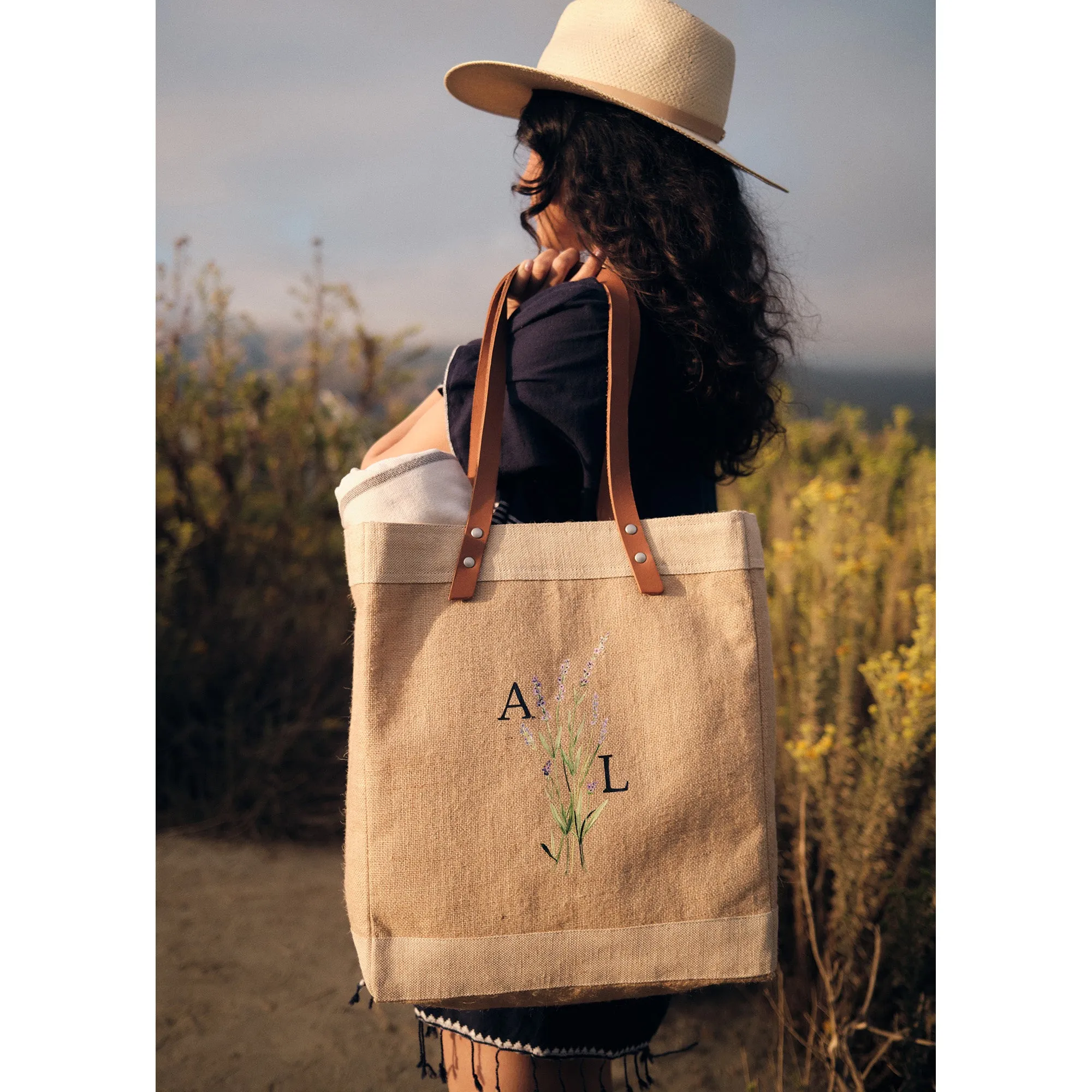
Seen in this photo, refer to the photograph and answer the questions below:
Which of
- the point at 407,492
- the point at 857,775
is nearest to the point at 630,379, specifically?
the point at 407,492

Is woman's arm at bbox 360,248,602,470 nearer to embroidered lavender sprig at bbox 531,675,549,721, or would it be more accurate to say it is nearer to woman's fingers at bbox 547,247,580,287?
woman's fingers at bbox 547,247,580,287

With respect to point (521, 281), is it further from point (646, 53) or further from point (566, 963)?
point (566, 963)

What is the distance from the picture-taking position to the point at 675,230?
1.16 meters

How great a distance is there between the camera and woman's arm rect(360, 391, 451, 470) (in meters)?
1.17

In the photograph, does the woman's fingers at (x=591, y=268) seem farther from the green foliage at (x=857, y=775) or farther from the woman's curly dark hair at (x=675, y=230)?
the green foliage at (x=857, y=775)

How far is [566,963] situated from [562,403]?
2.05ft

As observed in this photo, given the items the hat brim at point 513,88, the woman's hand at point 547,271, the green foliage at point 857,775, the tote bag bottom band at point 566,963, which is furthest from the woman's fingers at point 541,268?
the green foliage at point 857,775

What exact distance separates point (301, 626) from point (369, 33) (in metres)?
1.79

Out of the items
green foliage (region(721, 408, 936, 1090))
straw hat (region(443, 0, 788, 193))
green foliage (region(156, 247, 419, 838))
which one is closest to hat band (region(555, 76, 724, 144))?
straw hat (region(443, 0, 788, 193))

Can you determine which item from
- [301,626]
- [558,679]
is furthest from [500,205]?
[558,679]

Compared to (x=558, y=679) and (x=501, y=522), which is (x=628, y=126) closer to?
(x=501, y=522)

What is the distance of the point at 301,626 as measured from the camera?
3139 millimetres

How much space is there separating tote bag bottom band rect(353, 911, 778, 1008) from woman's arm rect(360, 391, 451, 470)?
0.56 metres
